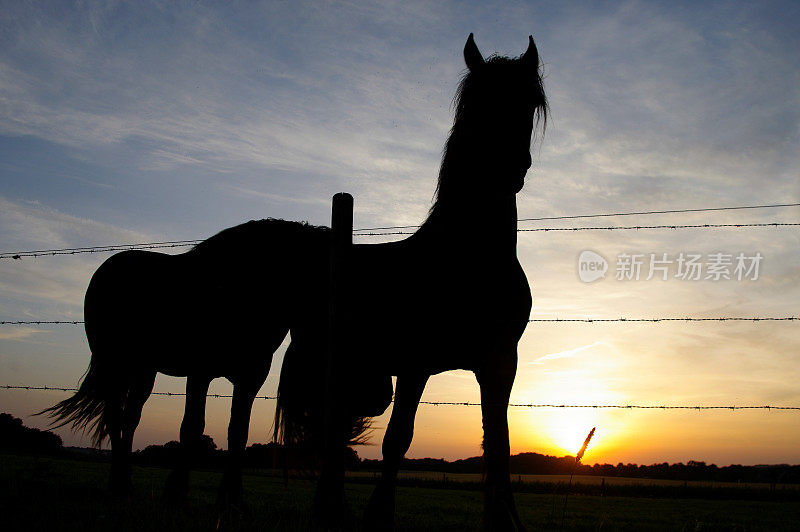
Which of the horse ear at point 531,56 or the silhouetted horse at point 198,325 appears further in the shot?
the silhouetted horse at point 198,325

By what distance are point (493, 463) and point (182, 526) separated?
78.7 inches

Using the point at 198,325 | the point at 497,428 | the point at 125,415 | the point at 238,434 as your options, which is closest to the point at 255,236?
the point at 198,325

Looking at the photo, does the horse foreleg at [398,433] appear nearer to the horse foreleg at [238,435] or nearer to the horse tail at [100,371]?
the horse foreleg at [238,435]

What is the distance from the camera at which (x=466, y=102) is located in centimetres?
439

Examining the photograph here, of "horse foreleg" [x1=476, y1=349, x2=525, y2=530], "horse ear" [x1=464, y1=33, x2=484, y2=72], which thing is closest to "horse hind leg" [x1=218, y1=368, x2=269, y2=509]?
"horse foreleg" [x1=476, y1=349, x2=525, y2=530]

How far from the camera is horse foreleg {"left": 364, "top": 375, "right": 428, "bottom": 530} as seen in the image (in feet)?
12.9

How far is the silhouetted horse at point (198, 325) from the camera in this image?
5.36m

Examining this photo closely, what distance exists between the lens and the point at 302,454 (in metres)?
5.63

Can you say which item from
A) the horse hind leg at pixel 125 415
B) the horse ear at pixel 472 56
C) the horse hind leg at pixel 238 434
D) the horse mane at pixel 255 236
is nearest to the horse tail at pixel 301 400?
the horse hind leg at pixel 238 434

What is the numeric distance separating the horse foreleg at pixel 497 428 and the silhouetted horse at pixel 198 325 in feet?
7.16

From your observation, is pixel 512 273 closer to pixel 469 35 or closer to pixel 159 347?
pixel 469 35

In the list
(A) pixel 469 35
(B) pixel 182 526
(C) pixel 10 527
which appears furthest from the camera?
(A) pixel 469 35

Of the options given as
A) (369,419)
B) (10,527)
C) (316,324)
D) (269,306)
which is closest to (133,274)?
(269,306)

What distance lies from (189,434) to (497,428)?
2.75 m
